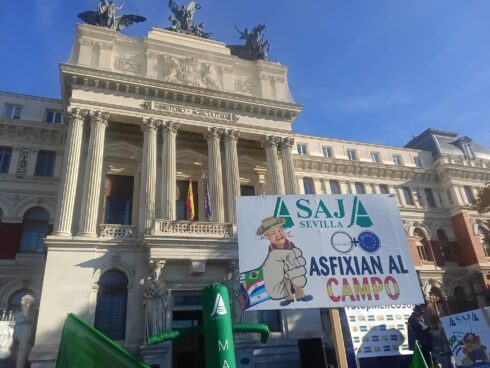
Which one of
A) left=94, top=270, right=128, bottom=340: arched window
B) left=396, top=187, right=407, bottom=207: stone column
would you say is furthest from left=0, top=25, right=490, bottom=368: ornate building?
left=396, top=187, right=407, bottom=207: stone column

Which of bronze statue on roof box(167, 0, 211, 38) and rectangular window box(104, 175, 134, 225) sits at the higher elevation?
bronze statue on roof box(167, 0, 211, 38)

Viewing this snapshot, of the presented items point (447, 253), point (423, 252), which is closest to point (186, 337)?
point (423, 252)

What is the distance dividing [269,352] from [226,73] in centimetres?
1855

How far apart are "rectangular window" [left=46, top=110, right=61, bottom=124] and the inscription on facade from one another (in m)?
8.58

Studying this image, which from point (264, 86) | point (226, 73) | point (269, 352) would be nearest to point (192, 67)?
point (226, 73)

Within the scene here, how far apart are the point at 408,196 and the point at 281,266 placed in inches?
1254

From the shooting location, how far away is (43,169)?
2647 cm

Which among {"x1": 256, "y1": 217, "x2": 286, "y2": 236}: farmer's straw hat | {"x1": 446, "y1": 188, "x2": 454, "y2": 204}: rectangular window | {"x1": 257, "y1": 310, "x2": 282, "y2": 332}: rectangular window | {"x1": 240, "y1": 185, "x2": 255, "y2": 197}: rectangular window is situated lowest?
{"x1": 257, "y1": 310, "x2": 282, "y2": 332}: rectangular window

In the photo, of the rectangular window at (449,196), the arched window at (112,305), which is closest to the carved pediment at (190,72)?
the arched window at (112,305)

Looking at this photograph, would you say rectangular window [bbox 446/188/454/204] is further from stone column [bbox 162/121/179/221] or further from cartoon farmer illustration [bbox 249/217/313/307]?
cartoon farmer illustration [bbox 249/217/313/307]

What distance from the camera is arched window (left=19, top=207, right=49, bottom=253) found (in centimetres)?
2414

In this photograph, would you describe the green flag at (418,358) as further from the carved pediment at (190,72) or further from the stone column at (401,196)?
the stone column at (401,196)

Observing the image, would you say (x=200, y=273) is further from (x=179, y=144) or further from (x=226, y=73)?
(x=226, y=73)

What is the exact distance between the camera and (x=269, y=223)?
9.76 meters
